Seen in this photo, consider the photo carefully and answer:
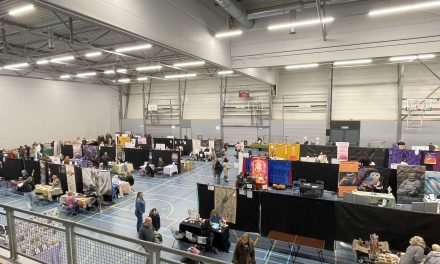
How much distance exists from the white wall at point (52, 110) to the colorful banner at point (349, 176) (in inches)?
1114

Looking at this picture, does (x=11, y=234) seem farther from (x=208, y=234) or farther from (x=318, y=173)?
(x=318, y=173)

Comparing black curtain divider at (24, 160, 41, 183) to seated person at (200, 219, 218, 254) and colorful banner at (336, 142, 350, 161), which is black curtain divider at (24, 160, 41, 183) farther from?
colorful banner at (336, 142, 350, 161)

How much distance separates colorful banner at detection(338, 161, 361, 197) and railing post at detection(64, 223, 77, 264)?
41.4 ft

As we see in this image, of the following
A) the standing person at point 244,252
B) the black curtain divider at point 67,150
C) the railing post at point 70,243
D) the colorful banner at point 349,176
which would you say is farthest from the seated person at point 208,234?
the black curtain divider at point 67,150

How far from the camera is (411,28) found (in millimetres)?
11125

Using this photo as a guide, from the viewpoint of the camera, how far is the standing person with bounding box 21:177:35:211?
43.1 feet

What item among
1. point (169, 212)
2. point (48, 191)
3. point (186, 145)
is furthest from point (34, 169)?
point (186, 145)

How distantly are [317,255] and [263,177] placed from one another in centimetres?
733

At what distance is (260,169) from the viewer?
1576 centimetres

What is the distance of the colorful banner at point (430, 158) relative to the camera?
17297 millimetres

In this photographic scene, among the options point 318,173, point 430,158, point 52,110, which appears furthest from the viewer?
point 52,110

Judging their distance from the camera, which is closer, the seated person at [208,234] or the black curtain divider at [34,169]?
the seated person at [208,234]

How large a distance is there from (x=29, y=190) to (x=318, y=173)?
50.7 ft

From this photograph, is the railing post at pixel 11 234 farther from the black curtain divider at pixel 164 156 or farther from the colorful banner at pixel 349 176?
the black curtain divider at pixel 164 156
